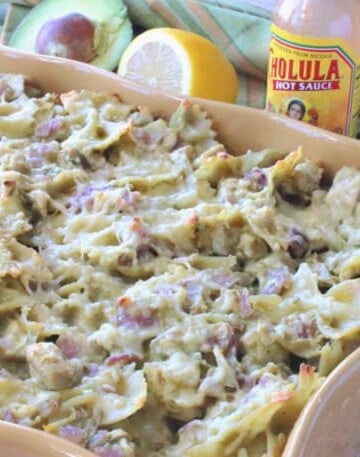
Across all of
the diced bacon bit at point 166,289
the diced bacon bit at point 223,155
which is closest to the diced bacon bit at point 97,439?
the diced bacon bit at point 166,289

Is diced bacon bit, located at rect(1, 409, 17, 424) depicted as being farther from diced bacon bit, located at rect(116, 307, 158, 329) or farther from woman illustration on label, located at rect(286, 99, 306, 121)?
woman illustration on label, located at rect(286, 99, 306, 121)

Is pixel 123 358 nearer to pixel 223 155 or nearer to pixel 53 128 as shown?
pixel 223 155

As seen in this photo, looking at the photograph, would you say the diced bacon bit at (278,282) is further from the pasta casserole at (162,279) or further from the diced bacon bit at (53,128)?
the diced bacon bit at (53,128)

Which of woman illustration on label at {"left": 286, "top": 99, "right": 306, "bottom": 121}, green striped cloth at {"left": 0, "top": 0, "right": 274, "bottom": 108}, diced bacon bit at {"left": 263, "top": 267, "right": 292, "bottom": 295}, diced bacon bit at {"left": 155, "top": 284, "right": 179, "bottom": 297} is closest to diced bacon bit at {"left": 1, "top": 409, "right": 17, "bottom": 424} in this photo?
diced bacon bit at {"left": 155, "top": 284, "right": 179, "bottom": 297}

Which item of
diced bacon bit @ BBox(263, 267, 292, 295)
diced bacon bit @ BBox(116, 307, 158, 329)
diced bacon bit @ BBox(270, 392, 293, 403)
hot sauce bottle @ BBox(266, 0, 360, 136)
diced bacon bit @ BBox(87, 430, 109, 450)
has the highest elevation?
hot sauce bottle @ BBox(266, 0, 360, 136)

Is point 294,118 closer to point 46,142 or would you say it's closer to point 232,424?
point 46,142
